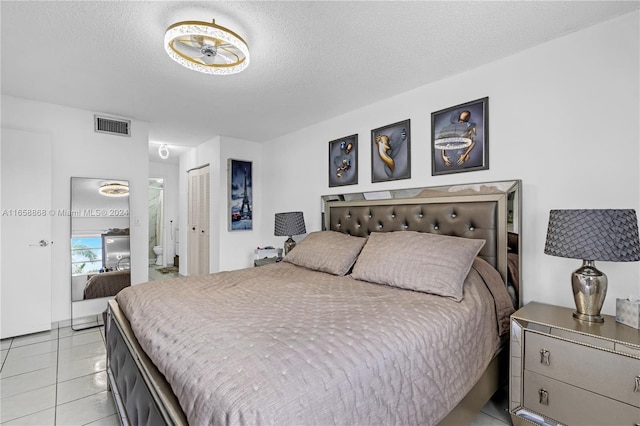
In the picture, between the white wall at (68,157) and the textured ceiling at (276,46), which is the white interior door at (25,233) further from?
the textured ceiling at (276,46)

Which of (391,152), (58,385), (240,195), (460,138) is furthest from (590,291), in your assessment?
(240,195)

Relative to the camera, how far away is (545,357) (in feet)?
5.17

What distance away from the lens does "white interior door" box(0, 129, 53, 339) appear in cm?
288

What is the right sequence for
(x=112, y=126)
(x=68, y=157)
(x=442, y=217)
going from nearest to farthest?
1. (x=442, y=217)
2. (x=68, y=157)
3. (x=112, y=126)

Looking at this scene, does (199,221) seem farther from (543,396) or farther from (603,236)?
(603,236)

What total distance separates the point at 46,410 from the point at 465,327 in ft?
8.34

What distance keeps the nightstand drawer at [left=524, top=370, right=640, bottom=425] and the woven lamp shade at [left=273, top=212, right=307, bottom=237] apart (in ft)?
7.87

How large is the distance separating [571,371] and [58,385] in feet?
10.6

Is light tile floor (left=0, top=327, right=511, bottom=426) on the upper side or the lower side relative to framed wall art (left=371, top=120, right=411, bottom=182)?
lower

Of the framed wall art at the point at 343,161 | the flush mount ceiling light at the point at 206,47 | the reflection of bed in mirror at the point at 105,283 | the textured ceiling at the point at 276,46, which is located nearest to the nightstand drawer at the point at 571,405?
the textured ceiling at the point at 276,46

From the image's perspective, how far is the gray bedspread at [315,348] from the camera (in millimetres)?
877

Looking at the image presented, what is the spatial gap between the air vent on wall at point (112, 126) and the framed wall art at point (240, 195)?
1.30 metres

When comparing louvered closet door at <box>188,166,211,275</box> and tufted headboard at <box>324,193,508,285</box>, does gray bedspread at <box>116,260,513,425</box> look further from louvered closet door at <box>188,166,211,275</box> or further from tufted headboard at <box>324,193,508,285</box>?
louvered closet door at <box>188,166,211,275</box>

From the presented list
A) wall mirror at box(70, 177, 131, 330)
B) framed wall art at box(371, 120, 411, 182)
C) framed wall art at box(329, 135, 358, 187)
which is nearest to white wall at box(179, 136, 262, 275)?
wall mirror at box(70, 177, 131, 330)
